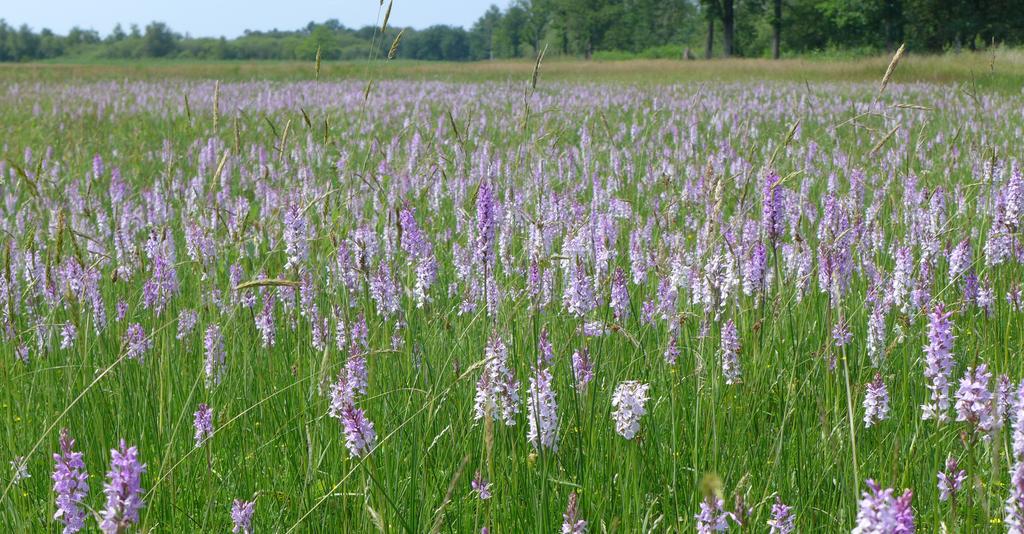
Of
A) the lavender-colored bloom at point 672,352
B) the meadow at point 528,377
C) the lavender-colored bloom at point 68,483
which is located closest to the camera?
the lavender-colored bloom at point 68,483

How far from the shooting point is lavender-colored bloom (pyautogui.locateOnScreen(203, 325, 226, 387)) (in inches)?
125

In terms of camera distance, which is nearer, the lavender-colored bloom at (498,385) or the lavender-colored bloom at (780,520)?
the lavender-colored bloom at (780,520)

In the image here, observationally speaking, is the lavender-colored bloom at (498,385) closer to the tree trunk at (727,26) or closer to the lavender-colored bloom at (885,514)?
the lavender-colored bloom at (885,514)

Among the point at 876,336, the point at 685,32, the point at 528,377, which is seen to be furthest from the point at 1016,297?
the point at 685,32

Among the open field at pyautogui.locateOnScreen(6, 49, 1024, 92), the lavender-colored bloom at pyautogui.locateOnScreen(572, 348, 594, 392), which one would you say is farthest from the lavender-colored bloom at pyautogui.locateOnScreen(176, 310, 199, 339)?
the open field at pyautogui.locateOnScreen(6, 49, 1024, 92)

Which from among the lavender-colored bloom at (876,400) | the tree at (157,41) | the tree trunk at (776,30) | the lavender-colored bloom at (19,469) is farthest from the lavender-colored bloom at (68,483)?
the tree at (157,41)

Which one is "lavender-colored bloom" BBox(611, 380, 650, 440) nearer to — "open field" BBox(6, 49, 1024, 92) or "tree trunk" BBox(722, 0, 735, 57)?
"open field" BBox(6, 49, 1024, 92)

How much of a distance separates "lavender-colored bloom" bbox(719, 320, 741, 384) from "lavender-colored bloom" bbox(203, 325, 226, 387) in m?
1.73

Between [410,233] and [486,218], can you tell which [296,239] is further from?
[486,218]

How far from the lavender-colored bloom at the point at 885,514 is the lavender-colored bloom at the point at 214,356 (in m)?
2.35

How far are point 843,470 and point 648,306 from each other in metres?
1.51

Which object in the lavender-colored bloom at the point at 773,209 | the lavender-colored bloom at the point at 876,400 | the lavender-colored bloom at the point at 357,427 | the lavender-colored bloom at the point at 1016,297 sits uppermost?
the lavender-colored bloom at the point at 773,209

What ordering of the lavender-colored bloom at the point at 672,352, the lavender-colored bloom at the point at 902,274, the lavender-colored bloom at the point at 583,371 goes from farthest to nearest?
the lavender-colored bloom at the point at 902,274 < the lavender-colored bloom at the point at 672,352 < the lavender-colored bloom at the point at 583,371

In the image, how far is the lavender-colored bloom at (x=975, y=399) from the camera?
1.78 meters
